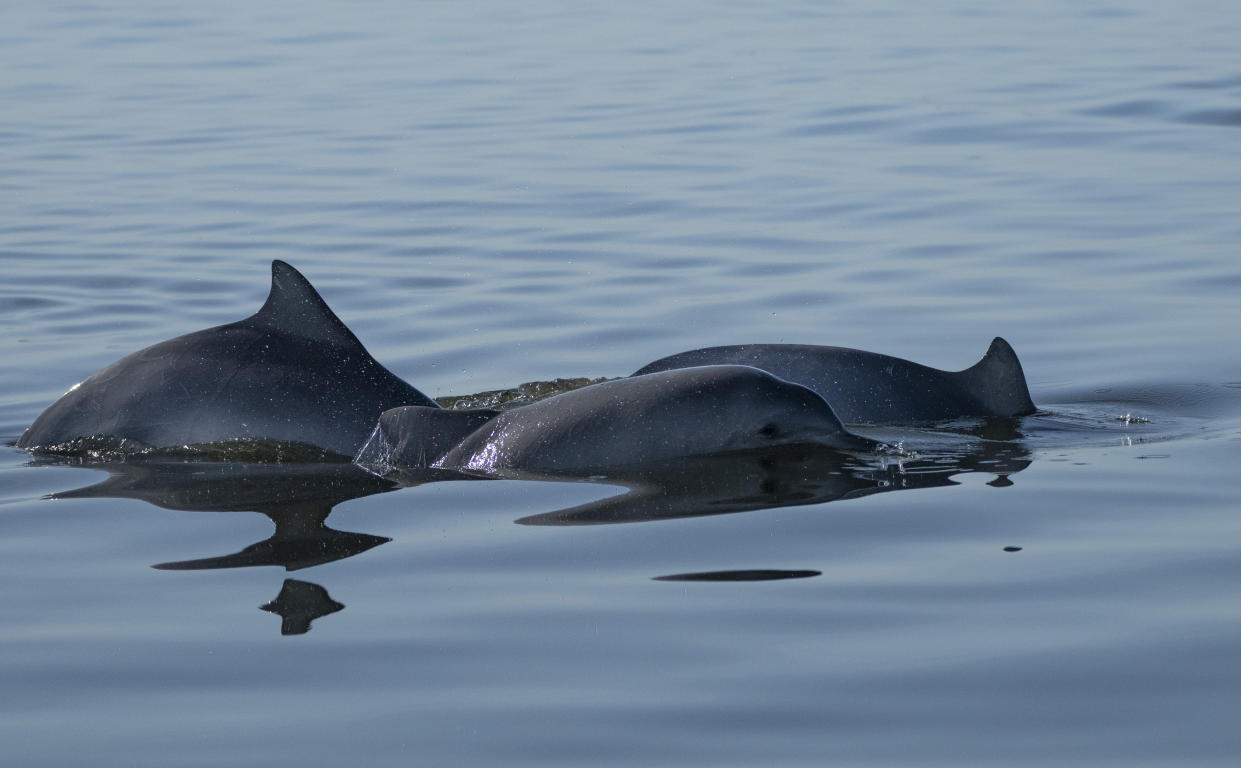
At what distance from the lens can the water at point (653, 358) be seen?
4.97 m

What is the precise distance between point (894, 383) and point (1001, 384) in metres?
0.53

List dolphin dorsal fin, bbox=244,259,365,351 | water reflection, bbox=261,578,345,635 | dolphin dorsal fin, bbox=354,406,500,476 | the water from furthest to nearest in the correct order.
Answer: dolphin dorsal fin, bbox=244,259,365,351 → dolphin dorsal fin, bbox=354,406,500,476 → water reflection, bbox=261,578,345,635 → the water

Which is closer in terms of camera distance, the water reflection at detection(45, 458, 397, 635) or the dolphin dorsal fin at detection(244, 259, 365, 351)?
the water reflection at detection(45, 458, 397, 635)

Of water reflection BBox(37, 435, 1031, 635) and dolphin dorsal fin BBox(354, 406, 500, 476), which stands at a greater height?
dolphin dorsal fin BBox(354, 406, 500, 476)

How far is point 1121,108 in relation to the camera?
24047 mm

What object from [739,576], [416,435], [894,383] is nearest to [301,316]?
[416,435]

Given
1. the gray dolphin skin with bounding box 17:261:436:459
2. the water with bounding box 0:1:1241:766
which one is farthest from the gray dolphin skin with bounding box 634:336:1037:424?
the gray dolphin skin with bounding box 17:261:436:459

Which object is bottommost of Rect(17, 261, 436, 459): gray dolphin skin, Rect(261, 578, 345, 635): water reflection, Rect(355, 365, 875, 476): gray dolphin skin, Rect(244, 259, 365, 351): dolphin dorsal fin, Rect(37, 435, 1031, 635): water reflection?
Rect(261, 578, 345, 635): water reflection

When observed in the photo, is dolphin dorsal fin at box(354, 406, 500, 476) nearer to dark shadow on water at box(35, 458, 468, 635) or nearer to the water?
dark shadow on water at box(35, 458, 468, 635)

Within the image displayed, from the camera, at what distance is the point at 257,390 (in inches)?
356

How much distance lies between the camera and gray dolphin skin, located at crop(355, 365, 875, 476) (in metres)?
8.05

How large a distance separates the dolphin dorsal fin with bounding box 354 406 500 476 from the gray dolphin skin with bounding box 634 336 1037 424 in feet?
3.73

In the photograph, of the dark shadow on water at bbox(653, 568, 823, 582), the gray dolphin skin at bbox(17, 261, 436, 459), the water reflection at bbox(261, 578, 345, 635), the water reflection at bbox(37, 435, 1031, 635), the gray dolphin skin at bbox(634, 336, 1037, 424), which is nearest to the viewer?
the water reflection at bbox(261, 578, 345, 635)

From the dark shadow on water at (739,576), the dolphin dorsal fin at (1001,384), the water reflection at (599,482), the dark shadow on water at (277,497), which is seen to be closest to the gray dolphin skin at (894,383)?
the dolphin dorsal fin at (1001,384)
